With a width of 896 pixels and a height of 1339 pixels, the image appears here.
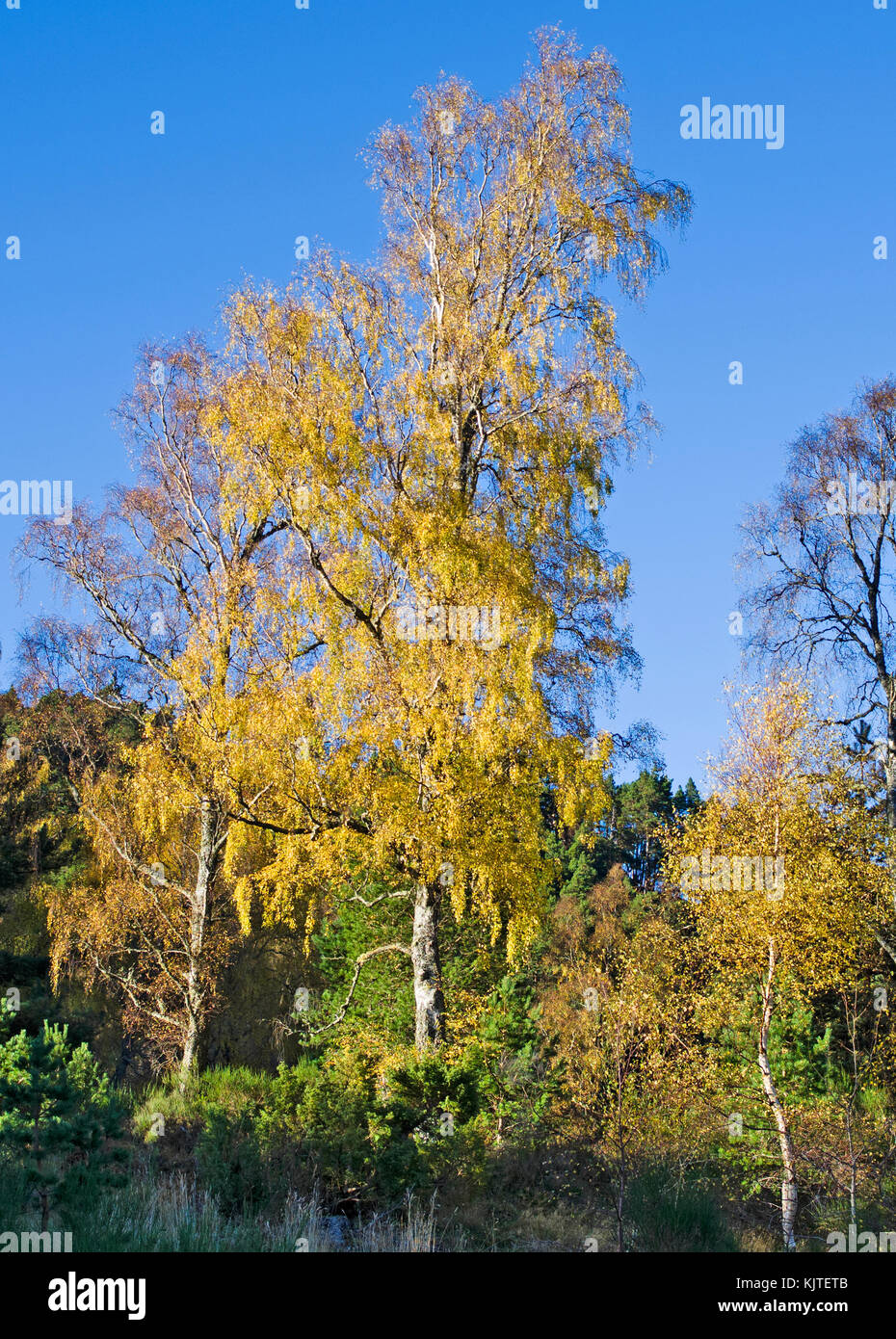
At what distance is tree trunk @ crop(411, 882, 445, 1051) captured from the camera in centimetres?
1470

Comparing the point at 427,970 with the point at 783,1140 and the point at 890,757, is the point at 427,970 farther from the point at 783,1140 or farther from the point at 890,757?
the point at 890,757

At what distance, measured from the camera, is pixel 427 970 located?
585 inches

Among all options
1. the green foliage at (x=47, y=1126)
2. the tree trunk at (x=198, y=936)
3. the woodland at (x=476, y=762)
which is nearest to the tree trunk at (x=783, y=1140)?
the woodland at (x=476, y=762)

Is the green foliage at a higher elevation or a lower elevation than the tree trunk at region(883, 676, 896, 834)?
lower

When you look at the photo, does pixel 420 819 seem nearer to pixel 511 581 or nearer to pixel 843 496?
pixel 511 581

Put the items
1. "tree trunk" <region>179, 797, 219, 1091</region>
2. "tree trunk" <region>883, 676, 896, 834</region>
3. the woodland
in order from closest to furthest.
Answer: the woodland < "tree trunk" <region>883, 676, 896, 834</region> < "tree trunk" <region>179, 797, 219, 1091</region>

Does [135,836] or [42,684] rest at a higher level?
[42,684]

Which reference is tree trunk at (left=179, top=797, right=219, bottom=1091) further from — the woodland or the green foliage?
the green foliage

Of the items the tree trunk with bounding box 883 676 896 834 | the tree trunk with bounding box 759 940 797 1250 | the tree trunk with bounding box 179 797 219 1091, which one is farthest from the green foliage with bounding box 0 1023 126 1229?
the tree trunk with bounding box 883 676 896 834

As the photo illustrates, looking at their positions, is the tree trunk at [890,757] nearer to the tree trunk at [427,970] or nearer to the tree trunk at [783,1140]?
the tree trunk at [783,1140]
